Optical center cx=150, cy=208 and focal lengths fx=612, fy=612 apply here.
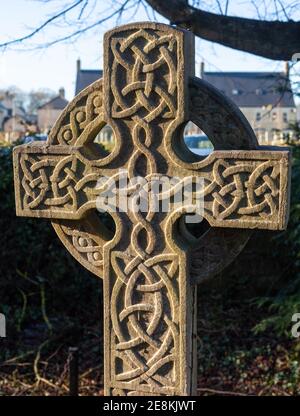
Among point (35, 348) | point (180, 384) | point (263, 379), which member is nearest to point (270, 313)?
point (263, 379)

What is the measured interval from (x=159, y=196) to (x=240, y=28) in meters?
→ 3.07

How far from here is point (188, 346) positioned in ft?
8.66

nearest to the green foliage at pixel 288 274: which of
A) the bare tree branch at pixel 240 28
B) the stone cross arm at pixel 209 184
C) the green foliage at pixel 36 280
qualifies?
the bare tree branch at pixel 240 28

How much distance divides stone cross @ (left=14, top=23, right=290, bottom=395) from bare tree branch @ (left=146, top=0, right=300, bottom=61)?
2.72m

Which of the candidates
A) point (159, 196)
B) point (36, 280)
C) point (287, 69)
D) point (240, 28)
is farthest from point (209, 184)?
point (287, 69)

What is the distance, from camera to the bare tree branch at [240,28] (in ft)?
16.9

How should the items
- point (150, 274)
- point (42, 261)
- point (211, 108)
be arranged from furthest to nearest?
point (42, 261)
point (150, 274)
point (211, 108)

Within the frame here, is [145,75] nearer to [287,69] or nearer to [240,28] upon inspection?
[240,28]

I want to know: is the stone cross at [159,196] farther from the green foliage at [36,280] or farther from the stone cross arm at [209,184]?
the green foliage at [36,280]

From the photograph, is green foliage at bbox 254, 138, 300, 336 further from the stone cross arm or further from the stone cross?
the stone cross arm

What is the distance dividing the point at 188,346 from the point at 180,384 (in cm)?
17

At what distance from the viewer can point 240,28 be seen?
5.21m

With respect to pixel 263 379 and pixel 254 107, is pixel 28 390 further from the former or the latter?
pixel 254 107

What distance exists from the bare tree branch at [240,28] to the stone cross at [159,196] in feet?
8.91
